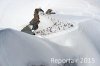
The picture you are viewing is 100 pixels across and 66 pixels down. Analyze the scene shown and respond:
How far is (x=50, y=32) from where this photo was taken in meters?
4.50

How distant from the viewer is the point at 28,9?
23.2 ft

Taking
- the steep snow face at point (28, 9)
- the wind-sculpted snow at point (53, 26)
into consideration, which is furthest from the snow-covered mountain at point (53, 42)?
the steep snow face at point (28, 9)

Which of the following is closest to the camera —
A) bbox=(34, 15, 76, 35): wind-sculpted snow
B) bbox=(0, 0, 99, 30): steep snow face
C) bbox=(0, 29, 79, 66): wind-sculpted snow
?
bbox=(0, 29, 79, 66): wind-sculpted snow

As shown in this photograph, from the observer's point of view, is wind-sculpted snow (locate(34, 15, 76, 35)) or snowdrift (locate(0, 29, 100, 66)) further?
wind-sculpted snow (locate(34, 15, 76, 35))

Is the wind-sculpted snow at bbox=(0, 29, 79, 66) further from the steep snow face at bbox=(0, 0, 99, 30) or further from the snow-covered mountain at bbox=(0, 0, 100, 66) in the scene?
the steep snow face at bbox=(0, 0, 99, 30)

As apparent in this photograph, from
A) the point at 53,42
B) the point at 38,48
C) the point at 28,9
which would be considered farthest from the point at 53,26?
the point at 28,9

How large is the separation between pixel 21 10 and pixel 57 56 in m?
3.68

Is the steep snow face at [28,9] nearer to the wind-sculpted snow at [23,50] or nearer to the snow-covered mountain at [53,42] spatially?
the snow-covered mountain at [53,42]

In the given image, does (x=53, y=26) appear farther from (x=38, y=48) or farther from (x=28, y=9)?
(x=28, y=9)

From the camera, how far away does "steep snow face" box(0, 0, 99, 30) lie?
618 centimetres

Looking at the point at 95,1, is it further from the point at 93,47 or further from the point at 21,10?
the point at 93,47

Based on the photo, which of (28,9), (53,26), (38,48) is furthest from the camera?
(28,9)

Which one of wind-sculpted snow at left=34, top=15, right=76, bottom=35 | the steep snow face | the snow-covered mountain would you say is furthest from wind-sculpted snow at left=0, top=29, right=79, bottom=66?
the steep snow face

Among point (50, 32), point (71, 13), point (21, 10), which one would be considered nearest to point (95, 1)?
point (71, 13)
